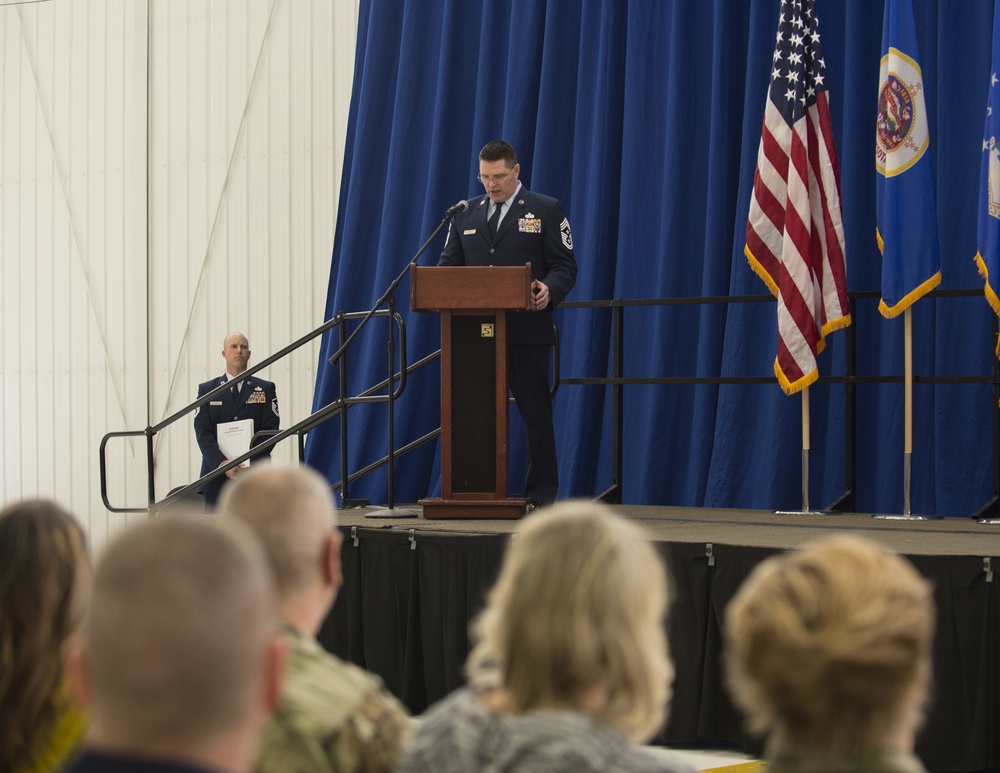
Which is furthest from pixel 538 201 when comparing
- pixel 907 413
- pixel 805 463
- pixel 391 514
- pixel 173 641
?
pixel 173 641

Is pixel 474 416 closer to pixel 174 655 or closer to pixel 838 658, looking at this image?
pixel 838 658

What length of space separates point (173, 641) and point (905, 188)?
485 centimetres

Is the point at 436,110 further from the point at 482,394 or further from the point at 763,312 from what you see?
the point at 482,394

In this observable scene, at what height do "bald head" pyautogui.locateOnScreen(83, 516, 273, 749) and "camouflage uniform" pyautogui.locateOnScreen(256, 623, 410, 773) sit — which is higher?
"bald head" pyautogui.locateOnScreen(83, 516, 273, 749)

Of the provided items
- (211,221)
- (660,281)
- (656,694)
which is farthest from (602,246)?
(656,694)

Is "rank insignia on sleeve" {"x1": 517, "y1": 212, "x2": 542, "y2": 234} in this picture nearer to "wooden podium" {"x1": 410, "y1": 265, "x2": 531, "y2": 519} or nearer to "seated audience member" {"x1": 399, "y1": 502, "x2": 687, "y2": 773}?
"wooden podium" {"x1": 410, "y1": 265, "x2": 531, "y2": 519}

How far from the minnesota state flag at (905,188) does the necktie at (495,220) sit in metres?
1.55

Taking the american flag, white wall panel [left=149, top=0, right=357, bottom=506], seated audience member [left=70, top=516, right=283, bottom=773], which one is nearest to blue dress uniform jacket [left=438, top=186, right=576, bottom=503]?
the american flag

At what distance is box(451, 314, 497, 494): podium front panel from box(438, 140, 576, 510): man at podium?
31cm

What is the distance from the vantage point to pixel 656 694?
1434 millimetres

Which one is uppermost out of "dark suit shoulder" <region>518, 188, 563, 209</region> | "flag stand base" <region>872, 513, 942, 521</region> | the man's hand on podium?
"dark suit shoulder" <region>518, 188, 563, 209</region>

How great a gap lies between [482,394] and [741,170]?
2.20 m

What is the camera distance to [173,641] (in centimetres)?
101

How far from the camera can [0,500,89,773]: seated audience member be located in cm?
157
